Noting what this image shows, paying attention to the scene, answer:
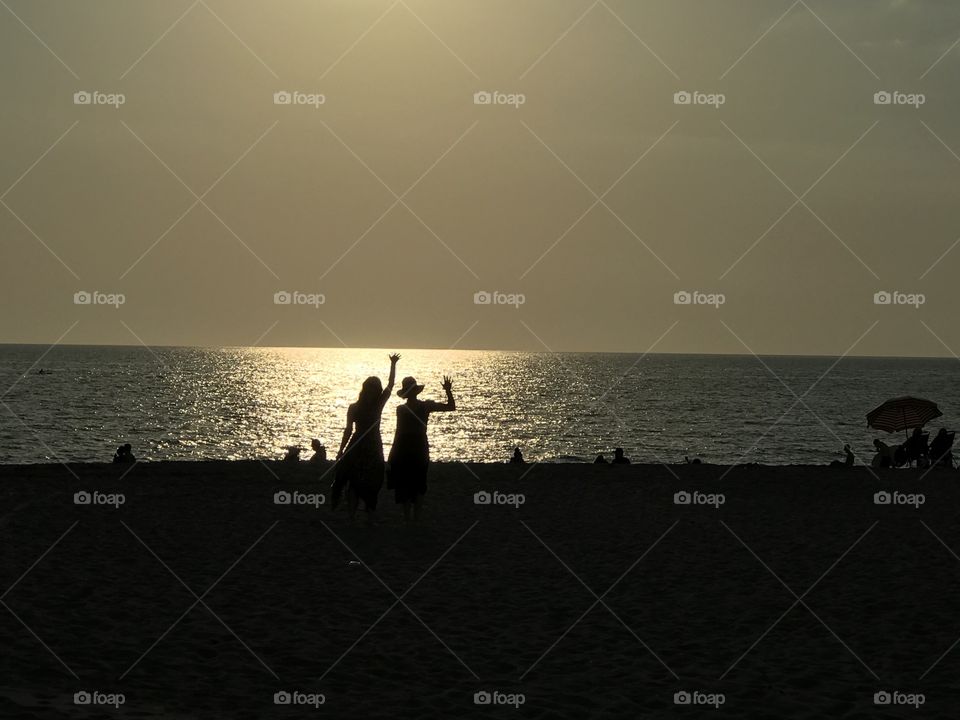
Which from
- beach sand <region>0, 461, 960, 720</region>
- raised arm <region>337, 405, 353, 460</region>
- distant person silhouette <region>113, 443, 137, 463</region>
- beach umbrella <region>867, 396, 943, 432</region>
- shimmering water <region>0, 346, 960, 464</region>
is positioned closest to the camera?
beach sand <region>0, 461, 960, 720</region>

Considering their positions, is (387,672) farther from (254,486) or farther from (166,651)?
(254,486)

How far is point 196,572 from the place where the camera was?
1077 cm

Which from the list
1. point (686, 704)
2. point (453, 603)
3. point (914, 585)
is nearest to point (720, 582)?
point (914, 585)

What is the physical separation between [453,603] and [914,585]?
4.94 meters

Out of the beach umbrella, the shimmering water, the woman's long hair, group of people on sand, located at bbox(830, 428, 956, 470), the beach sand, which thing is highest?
the shimmering water

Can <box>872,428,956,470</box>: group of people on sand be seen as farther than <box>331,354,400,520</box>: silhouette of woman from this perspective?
Yes

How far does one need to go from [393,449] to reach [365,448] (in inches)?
15.4

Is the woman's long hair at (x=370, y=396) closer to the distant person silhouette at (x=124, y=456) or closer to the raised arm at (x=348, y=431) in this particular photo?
the raised arm at (x=348, y=431)

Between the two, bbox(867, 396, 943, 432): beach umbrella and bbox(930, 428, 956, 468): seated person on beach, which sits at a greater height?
bbox(867, 396, 943, 432): beach umbrella

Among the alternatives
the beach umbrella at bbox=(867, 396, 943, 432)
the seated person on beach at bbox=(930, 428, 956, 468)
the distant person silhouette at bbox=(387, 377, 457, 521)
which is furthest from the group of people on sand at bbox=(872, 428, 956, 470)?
the distant person silhouette at bbox=(387, 377, 457, 521)

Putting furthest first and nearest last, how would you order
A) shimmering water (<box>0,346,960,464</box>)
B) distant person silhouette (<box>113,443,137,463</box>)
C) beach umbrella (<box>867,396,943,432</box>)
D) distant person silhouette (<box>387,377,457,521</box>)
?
1. shimmering water (<box>0,346,960,464</box>)
2. beach umbrella (<box>867,396,943,432</box>)
3. distant person silhouette (<box>113,443,137,463</box>)
4. distant person silhouette (<box>387,377,457,521</box>)

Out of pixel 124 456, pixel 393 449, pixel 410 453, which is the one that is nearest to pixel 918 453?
pixel 410 453

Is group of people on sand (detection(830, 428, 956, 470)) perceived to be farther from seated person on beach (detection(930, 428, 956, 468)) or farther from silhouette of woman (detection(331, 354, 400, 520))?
silhouette of woman (detection(331, 354, 400, 520))

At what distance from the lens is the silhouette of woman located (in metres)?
13.6
